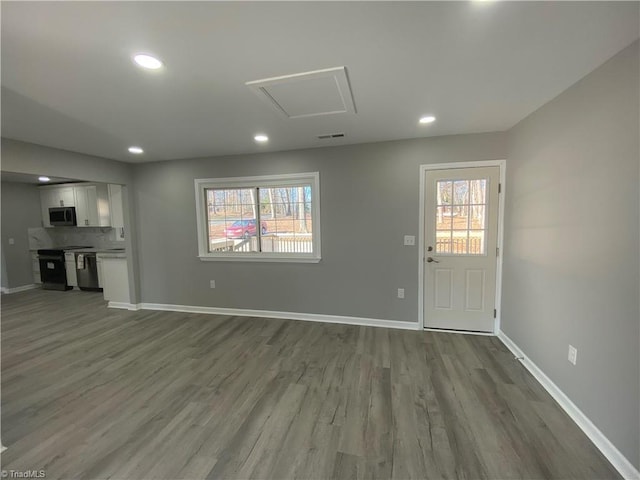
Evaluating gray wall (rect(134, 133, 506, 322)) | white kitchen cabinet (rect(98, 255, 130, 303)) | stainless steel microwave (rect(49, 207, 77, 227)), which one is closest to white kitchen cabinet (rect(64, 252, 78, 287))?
stainless steel microwave (rect(49, 207, 77, 227))

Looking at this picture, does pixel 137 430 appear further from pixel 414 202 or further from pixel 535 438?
pixel 414 202

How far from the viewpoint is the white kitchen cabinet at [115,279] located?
4.53 metres

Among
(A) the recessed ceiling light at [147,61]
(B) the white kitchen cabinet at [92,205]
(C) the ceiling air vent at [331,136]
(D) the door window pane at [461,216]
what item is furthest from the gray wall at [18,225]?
(D) the door window pane at [461,216]

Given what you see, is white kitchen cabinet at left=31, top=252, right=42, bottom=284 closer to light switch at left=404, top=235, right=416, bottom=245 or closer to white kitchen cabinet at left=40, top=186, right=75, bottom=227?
white kitchen cabinet at left=40, top=186, right=75, bottom=227

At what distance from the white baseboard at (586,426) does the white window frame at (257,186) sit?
8.33ft

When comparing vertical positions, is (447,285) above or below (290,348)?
above

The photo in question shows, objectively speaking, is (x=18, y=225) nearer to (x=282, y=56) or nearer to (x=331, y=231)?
(x=331, y=231)

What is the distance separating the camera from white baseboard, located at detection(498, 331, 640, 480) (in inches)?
58.7

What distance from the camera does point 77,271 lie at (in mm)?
5613

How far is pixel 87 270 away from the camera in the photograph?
18.2 ft

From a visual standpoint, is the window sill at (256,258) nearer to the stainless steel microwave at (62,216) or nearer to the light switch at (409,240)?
the light switch at (409,240)

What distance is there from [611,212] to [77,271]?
26.3 feet

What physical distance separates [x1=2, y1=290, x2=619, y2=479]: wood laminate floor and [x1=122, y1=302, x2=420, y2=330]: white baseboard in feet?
0.57

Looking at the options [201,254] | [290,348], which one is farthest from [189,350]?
[201,254]
